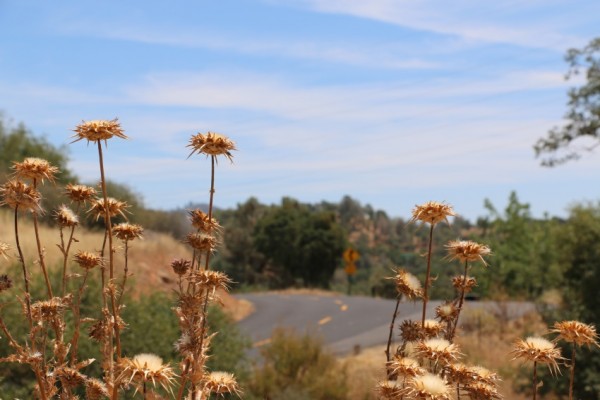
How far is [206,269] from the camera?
7.52ft

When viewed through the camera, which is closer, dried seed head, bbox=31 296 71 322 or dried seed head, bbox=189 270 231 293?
dried seed head, bbox=189 270 231 293

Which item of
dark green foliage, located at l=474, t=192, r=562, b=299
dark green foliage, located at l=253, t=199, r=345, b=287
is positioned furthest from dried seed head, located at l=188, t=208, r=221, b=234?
dark green foliage, located at l=253, t=199, r=345, b=287

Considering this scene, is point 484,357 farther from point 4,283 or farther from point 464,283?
point 4,283

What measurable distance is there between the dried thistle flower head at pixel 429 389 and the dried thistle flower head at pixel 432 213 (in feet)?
1.82

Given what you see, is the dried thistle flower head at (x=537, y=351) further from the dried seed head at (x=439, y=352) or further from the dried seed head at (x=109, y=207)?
the dried seed head at (x=109, y=207)

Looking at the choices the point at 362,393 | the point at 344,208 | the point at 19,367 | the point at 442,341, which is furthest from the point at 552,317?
the point at 344,208

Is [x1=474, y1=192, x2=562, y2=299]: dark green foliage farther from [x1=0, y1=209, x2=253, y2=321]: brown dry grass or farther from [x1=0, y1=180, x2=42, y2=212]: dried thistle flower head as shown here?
[x1=0, y1=180, x2=42, y2=212]: dried thistle flower head

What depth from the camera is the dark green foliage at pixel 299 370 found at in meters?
16.5

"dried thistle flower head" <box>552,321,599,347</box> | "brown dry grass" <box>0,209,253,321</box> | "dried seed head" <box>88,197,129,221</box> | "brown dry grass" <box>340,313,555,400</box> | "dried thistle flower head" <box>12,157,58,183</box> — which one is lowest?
"brown dry grass" <box>340,313,555,400</box>

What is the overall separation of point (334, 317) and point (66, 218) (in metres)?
33.6

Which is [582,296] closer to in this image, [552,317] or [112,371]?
[552,317]

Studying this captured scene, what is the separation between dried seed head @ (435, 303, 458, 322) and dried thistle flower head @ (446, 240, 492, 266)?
258 millimetres

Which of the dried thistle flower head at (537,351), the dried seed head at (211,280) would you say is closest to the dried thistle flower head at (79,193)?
the dried seed head at (211,280)

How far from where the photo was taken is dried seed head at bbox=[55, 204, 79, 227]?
8.20 feet
